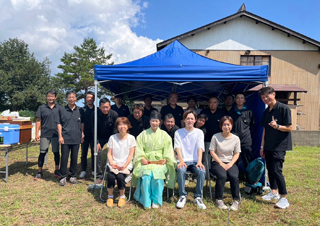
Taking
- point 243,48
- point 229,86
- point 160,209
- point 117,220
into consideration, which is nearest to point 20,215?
point 117,220

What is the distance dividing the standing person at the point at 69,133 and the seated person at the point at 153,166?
1.36 m

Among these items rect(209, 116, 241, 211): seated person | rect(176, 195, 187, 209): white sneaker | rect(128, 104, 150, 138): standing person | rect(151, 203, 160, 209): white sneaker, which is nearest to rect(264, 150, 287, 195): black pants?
rect(209, 116, 241, 211): seated person

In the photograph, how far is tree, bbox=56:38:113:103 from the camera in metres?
27.5

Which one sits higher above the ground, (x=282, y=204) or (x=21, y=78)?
(x=21, y=78)

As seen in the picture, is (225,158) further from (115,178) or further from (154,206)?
(115,178)

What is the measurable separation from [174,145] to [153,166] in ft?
1.61

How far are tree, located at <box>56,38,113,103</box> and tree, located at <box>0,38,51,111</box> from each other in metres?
3.63

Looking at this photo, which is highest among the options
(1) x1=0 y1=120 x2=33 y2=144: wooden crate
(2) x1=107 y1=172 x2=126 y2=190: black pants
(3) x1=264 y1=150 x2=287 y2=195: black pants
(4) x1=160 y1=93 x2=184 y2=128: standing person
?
(4) x1=160 y1=93 x2=184 y2=128: standing person

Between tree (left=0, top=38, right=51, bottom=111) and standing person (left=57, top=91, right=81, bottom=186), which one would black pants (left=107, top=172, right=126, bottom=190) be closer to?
standing person (left=57, top=91, right=81, bottom=186)

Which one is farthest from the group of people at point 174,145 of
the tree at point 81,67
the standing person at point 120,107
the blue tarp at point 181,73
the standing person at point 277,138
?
the tree at point 81,67

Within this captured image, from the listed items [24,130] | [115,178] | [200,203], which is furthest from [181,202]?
[24,130]

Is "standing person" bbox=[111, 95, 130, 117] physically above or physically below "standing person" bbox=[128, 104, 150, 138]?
above

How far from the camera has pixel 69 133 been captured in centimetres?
399

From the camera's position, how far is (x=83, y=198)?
3.43m
